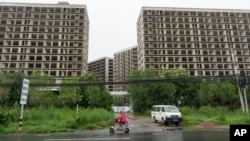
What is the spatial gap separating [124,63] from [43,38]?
62283mm

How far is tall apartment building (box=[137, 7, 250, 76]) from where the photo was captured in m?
82.2

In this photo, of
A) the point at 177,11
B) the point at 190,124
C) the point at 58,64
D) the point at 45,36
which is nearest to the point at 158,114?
the point at 190,124

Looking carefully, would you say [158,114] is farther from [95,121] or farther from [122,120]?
[122,120]

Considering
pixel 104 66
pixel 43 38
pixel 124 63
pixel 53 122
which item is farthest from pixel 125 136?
pixel 104 66

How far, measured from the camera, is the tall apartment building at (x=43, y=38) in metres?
73.9

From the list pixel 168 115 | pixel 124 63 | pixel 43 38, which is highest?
pixel 124 63

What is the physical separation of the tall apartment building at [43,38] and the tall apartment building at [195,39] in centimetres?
2342

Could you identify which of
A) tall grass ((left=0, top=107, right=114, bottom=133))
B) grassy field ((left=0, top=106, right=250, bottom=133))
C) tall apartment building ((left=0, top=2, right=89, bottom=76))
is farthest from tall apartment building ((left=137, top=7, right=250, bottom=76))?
tall grass ((left=0, top=107, right=114, bottom=133))

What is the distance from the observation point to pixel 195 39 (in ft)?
278

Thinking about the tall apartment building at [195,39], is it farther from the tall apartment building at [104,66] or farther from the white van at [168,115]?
the tall apartment building at [104,66]

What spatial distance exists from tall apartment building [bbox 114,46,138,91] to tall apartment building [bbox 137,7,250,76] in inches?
1417

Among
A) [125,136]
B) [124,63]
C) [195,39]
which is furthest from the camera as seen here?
[124,63]

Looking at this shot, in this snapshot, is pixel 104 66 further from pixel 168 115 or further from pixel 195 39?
pixel 168 115

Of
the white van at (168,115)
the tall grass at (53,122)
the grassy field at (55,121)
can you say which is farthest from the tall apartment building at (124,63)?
the tall grass at (53,122)
